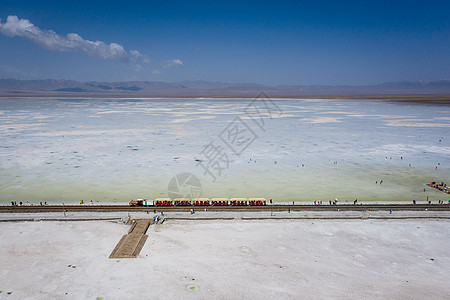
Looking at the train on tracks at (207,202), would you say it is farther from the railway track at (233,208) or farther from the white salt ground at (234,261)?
the white salt ground at (234,261)

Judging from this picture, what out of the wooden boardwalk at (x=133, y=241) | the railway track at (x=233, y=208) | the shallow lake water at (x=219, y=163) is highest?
the shallow lake water at (x=219, y=163)

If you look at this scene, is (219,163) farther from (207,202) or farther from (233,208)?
(233,208)

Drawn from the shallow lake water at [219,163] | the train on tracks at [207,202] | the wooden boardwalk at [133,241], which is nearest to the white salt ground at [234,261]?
the wooden boardwalk at [133,241]

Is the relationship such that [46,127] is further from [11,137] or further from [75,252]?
Result: [75,252]

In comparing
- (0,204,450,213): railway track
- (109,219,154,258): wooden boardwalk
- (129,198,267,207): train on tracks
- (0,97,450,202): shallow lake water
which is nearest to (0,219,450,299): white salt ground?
(109,219,154,258): wooden boardwalk

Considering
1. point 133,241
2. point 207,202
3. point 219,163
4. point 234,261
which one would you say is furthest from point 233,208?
point 219,163
